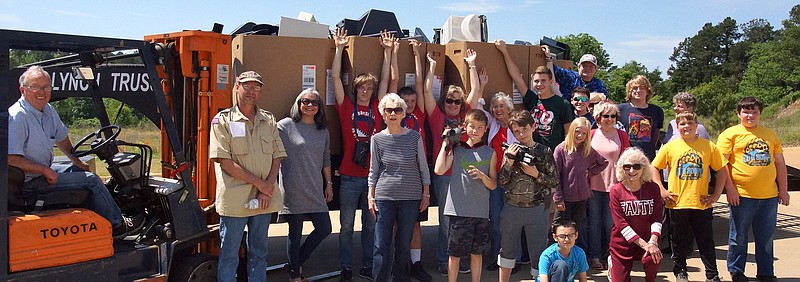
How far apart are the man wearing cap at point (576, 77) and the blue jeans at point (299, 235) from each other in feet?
9.22

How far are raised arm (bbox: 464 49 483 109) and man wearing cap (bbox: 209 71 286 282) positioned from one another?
213cm

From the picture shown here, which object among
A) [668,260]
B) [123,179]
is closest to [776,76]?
[668,260]

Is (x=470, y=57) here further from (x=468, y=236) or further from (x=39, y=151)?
(x=39, y=151)

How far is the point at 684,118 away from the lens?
584cm

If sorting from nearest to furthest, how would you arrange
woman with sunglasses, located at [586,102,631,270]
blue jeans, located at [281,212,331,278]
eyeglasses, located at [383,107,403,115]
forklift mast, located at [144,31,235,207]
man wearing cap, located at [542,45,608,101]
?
forklift mast, located at [144,31,235,207] → eyeglasses, located at [383,107,403,115] → blue jeans, located at [281,212,331,278] → woman with sunglasses, located at [586,102,631,270] → man wearing cap, located at [542,45,608,101]

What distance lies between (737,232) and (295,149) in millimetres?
3804

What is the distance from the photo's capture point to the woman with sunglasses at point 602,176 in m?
6.11

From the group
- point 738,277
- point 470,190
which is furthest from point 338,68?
point 738,277

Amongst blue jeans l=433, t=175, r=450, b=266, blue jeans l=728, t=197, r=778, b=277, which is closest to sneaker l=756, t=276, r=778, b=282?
blue jeans l=728, t=197, r=778, b=277

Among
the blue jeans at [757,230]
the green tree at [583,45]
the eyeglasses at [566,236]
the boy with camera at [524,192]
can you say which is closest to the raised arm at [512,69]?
the boy with camera at [524,192]

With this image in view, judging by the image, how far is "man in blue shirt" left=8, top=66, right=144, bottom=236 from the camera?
12.4 ft

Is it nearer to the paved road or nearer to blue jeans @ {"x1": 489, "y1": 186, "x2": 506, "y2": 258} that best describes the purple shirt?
blue jeans @ {"x1": 489, "y1": 186, "x2": 506, "y2": 258}

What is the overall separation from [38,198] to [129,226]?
2.21ft

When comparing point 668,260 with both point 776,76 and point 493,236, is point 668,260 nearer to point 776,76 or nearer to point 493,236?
point 493,236
